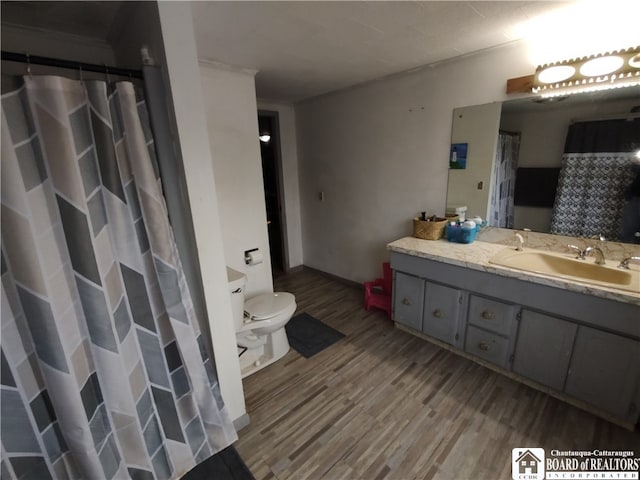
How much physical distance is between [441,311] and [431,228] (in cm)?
68

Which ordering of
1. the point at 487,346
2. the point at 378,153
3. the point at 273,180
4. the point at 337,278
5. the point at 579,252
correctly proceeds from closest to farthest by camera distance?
the point at 579,252 → the point at 487,346 → the point at 378,153 → the point at 337,278 → the point at 273,180

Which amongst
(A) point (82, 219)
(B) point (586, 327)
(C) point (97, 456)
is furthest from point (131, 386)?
(B) point (586, 327)

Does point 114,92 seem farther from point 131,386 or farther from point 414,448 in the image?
point 414,448

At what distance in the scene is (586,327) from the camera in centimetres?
153

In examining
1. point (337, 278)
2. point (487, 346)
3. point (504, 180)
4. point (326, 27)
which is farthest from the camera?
point (337, 278)

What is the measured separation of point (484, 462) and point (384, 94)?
9.20ft

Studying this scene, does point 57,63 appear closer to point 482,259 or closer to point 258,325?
point 258,325

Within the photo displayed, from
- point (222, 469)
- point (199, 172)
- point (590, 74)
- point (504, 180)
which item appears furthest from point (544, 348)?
point (199, 172)

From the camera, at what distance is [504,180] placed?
211 centimetres

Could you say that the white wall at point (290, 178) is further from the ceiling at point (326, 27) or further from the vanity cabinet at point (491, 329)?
the vanity cabinet at point (491, 329)

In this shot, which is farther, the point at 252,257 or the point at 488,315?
the point at 252,257

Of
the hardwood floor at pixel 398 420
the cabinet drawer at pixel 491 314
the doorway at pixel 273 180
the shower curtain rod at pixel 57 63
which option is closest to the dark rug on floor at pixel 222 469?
the hardwood floor at pixel 398 420

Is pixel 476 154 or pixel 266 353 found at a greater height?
pixel 476 154

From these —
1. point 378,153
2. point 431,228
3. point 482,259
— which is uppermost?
point 378,153
